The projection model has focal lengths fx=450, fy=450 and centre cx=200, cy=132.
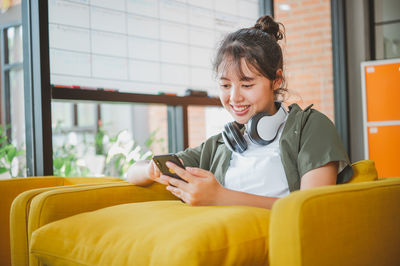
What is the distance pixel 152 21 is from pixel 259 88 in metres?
1.29

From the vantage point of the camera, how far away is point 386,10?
143 inches

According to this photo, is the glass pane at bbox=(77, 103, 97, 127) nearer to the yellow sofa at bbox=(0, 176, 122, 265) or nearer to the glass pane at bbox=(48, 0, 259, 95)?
the glass pane at bbox=(48, 0, 259, 95)

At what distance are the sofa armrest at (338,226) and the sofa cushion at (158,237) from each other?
12 centimetres

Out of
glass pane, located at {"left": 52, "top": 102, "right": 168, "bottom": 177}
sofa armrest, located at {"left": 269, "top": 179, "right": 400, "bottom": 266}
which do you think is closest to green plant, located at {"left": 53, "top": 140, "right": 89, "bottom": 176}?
glass pane, located at {"left": 52, "top": 102, "right": 168, "bottom": 177}

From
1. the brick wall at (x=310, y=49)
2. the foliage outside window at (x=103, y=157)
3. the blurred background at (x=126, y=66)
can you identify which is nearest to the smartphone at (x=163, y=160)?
the blurred background at (x=126, y=66)

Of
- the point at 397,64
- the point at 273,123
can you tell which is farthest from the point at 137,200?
the point at 397,64

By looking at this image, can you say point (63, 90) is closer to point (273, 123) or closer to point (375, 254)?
point (273, 123)

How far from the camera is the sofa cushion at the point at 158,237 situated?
99 centimetres

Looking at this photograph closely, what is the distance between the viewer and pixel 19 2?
2168 mm

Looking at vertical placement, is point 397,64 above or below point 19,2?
below

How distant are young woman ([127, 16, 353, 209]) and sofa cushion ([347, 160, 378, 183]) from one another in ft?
0.09

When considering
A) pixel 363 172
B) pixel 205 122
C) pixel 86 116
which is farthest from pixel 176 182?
pixel 86 116

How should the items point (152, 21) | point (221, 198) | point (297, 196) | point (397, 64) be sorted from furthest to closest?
point (397, 64) → point (152, 21) → point (221, 198) → point (297, 196)

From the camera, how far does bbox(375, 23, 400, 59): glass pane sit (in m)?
3.57
